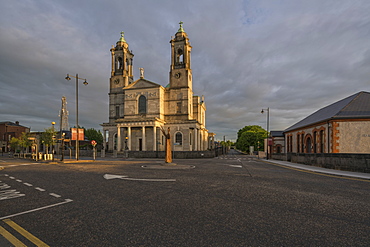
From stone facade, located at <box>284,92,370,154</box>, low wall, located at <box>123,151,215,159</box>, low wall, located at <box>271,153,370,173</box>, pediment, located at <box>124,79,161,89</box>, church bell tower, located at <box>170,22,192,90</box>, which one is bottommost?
low wall, located at <box>123,151,215,159</box>

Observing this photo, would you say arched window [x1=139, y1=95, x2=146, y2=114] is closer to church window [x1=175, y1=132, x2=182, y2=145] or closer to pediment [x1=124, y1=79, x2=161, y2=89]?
pediment [x1=124, y1=79, x2=161, y2=89]

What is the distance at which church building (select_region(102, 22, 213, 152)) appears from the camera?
4653 centimetres

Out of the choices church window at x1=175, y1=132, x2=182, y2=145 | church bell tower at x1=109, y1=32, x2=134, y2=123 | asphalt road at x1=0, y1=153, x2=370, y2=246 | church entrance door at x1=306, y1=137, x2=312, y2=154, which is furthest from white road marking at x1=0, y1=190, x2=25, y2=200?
church bell tower at x1=109, y1=32, x2=134, y2=123

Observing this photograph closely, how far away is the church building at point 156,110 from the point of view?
153 feet

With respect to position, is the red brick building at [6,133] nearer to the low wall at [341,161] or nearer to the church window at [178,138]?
the church window at [178,138]

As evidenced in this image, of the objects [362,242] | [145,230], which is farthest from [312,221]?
[145,230]

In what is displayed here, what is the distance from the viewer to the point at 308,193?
7.63m

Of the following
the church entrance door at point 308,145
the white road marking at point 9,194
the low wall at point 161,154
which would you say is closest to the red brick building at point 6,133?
the low wall at point 161,154

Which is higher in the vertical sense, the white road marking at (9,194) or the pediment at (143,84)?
the pediment at (143,84)

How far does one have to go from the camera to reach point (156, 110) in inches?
1903

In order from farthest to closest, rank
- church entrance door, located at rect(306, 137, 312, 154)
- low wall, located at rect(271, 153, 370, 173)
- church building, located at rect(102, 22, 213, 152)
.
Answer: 1. church building, located at rect(102, 22, 213, 152)
2. church entrance door, located at rect(306, 137, 312, 154)
3. low wall, located at rect(271, 153, 370, 173)

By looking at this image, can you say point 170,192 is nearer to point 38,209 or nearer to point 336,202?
point 38,209

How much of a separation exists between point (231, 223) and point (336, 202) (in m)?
4.41

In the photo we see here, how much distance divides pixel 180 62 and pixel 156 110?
50.2ft
